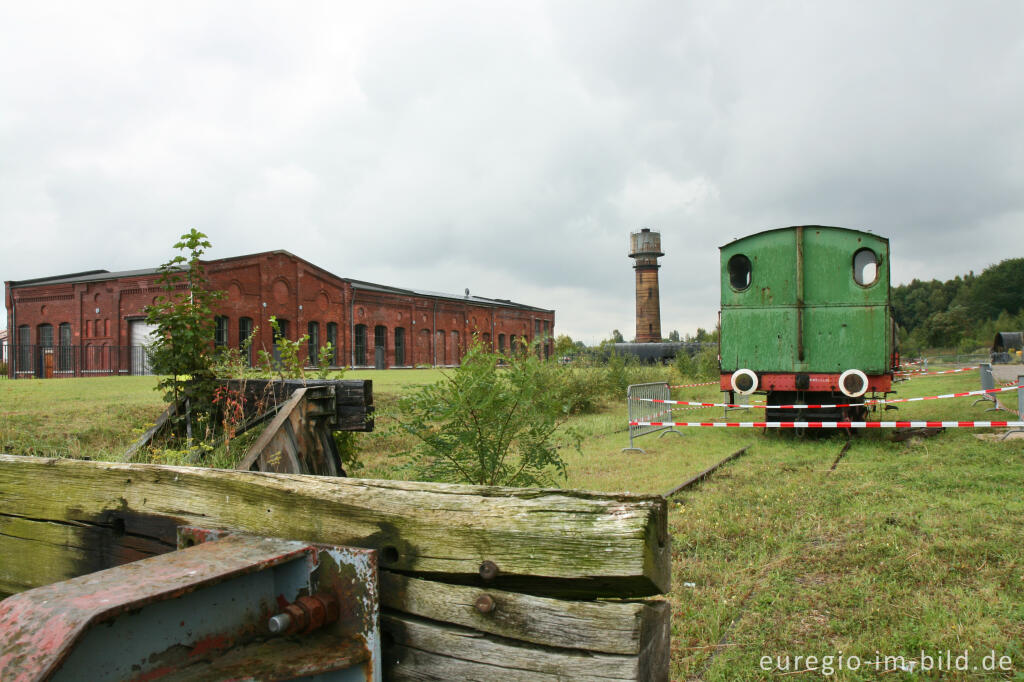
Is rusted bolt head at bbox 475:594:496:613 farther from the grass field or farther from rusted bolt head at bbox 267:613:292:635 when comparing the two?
the grass field

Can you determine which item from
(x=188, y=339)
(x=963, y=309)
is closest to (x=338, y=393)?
(x=188, y=339)

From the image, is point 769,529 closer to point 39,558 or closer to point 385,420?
point 39,558

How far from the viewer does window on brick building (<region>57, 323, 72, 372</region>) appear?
31.4 metres

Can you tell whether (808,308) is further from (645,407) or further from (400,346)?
(400,346)

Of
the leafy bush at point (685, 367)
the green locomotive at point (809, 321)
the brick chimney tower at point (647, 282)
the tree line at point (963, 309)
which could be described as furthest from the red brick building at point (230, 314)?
the tree line at point (963, 309)

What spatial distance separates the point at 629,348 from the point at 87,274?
96.6 ft

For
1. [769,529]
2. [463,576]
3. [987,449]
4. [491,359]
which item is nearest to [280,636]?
[463,576]

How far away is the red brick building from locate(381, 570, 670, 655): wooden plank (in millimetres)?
25809

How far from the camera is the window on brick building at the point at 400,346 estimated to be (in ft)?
131

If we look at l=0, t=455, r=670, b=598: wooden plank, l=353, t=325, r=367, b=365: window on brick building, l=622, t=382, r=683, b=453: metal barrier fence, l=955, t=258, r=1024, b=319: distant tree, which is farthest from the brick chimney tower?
l=955, t=258, r=1024, b=319: distant tree

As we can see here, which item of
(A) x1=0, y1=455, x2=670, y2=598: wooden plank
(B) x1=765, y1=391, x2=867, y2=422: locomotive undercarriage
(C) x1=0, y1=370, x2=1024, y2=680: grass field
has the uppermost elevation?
(A) x1=0, y1=455, x2=670, y2=598: wooden plank

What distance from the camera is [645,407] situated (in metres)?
11.5

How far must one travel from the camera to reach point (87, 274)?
3516 cm

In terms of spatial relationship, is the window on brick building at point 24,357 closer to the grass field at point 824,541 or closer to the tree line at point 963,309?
the grass field at point 824,541
